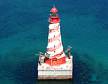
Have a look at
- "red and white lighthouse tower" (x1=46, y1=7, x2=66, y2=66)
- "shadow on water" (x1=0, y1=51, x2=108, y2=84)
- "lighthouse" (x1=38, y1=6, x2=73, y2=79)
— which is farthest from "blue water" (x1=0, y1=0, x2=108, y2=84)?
"red and white lighthouse tower" (x1=46, y1=7, x2=66, y2=66)

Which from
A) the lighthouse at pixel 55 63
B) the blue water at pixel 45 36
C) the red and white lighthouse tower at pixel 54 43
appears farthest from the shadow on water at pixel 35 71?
the red and white lighthouse tower at pixel 54 43

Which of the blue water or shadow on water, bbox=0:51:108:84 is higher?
the blue water

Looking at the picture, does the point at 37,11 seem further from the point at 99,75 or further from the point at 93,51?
the point at 99,75

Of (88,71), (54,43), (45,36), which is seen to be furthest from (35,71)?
(45,36)

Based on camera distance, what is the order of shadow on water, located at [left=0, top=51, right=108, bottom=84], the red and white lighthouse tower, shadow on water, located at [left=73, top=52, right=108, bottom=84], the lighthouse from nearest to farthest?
the red and white lighthouse tower < the lighthouse < shadow on water, located at [left=73, top=52, right=108, bottom=84] < shadow on water, located at [left=0, top=51, right=108, bottom=84]

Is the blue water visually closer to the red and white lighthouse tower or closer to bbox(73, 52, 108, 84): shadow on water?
bbox(73, 52, 108, 84): shadow on water

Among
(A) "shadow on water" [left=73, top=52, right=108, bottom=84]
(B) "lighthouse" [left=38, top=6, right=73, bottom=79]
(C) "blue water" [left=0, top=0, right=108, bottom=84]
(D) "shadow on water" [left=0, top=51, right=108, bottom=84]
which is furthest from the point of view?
(C) "blue water" [left=0, top=0, right=108, bottom=84]

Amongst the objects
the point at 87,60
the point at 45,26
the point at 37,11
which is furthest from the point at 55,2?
the point at 87,60

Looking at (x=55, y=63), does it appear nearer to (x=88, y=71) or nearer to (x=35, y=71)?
(x=35, y=71)
